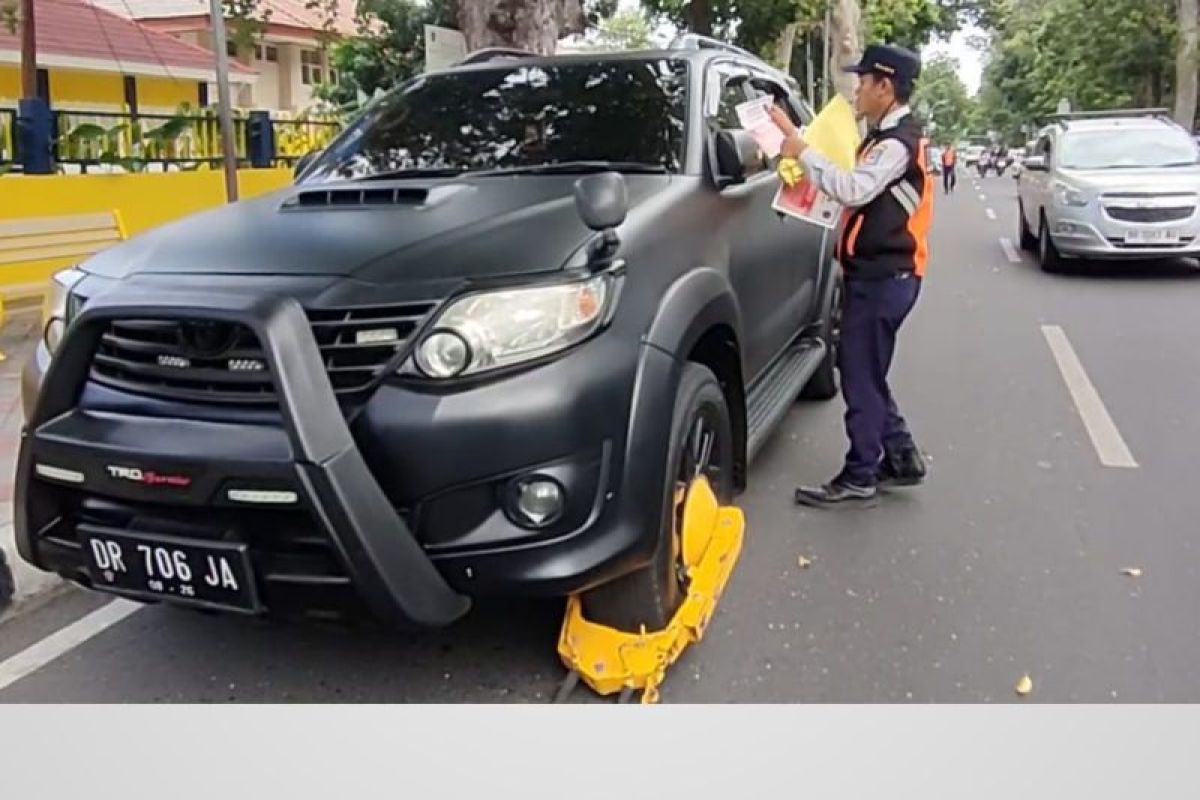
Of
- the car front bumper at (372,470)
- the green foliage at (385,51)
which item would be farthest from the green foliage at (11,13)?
the car front bumper at (372,470)

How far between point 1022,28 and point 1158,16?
23.9m

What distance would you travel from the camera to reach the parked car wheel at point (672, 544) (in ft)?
10.6

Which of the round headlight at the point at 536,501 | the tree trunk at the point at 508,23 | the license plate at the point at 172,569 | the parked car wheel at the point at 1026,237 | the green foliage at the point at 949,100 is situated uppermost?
the green foliage at the point at 949,100

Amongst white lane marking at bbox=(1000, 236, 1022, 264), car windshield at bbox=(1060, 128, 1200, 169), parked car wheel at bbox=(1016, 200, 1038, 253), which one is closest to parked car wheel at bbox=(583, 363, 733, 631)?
car windshield at bbox=(1060, 128, 1200, 169)

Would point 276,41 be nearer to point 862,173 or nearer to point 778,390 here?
point 778,390

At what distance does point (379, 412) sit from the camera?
2.86 meters

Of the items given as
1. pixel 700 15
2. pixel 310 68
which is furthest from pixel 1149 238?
pixel 310 68

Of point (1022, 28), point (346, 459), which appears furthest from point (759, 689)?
point (1022, 28)

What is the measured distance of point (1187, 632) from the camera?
3695 mm

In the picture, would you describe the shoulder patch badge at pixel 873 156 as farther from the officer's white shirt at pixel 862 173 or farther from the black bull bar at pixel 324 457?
the black bull bar at pixel 324 457

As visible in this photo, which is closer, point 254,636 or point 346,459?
point 346,459

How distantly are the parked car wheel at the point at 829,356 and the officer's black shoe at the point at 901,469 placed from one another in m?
1.08

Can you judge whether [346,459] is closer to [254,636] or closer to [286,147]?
[254,636]

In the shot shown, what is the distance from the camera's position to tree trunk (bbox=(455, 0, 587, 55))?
9359 millimetres
